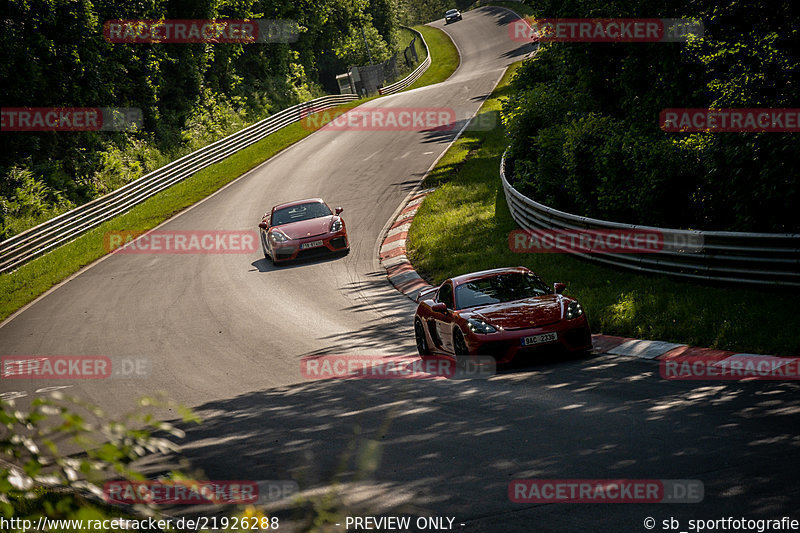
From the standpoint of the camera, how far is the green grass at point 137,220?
24641 millimetres

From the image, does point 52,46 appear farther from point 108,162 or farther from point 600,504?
point 600,504

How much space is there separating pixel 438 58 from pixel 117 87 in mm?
45109

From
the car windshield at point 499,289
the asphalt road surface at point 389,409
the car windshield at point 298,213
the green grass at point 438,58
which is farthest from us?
the green grass at point 438,58

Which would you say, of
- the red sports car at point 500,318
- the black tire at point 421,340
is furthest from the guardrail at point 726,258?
the black tire at point 421,340

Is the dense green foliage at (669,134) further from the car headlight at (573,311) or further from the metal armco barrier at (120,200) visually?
the metal armco barrier at (120,200)

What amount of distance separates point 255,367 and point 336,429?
4.62m

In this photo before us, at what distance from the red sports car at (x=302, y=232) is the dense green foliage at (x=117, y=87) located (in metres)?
13.0

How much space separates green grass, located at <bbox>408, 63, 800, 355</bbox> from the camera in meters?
10.7

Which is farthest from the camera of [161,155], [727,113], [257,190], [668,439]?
[161,155]

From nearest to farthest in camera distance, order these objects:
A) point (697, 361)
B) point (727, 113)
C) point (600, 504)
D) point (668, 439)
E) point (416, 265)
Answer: point (600, 504) < point (668, 439) < point (697, 361) < point (727, 113) < point (416, 265)

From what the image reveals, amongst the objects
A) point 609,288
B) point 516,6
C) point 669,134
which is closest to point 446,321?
point 609,288

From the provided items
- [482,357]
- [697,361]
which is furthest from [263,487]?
[697,361]

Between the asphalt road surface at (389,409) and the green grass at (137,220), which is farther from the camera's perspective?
the green grass at (137,220)

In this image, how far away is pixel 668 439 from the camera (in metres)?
7.27
